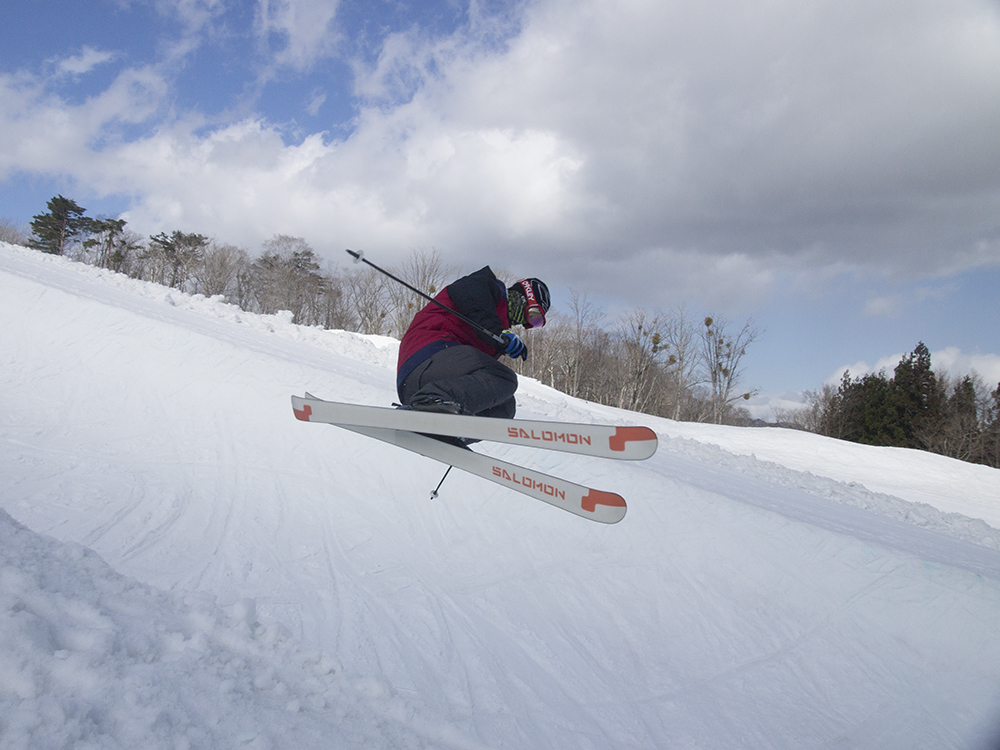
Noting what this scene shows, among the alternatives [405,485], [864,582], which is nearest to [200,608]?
[405,485]

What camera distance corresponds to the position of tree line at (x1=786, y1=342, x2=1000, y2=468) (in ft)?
82.9

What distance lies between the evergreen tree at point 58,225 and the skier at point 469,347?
3867 cm

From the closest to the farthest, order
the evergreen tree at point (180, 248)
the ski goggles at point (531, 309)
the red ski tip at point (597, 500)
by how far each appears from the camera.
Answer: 1. the red ski tip at point (597, 500)
2. the ski goggles at point (531, 309)
3. the evergreen tree at point (180, 248)

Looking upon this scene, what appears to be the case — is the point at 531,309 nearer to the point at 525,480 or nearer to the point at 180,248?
the point at 525,480

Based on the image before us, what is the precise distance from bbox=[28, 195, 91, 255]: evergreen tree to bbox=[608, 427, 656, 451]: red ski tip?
40266mm

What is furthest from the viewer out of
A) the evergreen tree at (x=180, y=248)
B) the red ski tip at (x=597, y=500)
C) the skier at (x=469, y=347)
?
the evergreen tree at (x=180, y=248)

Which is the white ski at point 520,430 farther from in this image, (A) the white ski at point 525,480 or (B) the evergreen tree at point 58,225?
(B) the evergreen tree at point 58,225

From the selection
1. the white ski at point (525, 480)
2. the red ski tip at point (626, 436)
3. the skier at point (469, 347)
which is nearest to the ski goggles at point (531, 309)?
the skier at point (469, 347)

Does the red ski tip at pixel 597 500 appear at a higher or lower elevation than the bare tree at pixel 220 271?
lower

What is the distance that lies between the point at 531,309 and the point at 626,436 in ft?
4.80

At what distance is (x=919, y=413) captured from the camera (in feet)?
93.4

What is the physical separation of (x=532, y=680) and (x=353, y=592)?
64.5 inches

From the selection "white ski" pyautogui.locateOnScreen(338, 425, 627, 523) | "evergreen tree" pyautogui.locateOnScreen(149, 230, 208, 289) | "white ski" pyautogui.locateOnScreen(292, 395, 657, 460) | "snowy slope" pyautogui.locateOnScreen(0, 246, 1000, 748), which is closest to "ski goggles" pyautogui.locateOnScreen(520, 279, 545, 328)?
"white ski" pyautogui.locateOnScreen(292, 395, 657, 460)

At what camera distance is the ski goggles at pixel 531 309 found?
161 inches
